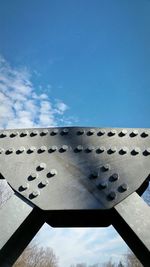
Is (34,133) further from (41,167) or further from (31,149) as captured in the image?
(41,167)

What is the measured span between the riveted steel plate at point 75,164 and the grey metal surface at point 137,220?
6cm

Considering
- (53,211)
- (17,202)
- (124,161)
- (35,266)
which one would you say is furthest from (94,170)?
(35,266)

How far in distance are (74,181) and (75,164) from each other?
144 mm

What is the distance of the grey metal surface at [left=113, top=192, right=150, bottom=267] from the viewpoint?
1745 millimetres

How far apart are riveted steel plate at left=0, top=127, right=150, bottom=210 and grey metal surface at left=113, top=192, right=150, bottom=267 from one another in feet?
0.19

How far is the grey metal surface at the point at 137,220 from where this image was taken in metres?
1.74

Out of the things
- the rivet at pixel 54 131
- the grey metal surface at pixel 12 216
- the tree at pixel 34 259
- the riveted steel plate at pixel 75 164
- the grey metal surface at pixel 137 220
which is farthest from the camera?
the tree at pixel 34 259

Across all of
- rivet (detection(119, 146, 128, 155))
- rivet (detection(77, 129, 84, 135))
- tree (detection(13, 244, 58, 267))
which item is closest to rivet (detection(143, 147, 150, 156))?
rivet (detection(119, 146, 128, 155))

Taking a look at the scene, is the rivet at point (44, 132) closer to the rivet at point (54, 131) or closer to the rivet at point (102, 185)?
the rivet at point (54, 131)

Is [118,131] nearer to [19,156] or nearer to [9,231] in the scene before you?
[19,156]

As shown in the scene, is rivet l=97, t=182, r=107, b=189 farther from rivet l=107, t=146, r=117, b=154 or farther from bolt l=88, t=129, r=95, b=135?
bolt l=88, t=129, r=95, b=135

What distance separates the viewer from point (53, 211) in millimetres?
1973

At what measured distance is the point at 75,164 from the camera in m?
2.19

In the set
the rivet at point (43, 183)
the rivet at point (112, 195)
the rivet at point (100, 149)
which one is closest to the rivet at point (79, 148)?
the rivet at point (100, 149)
